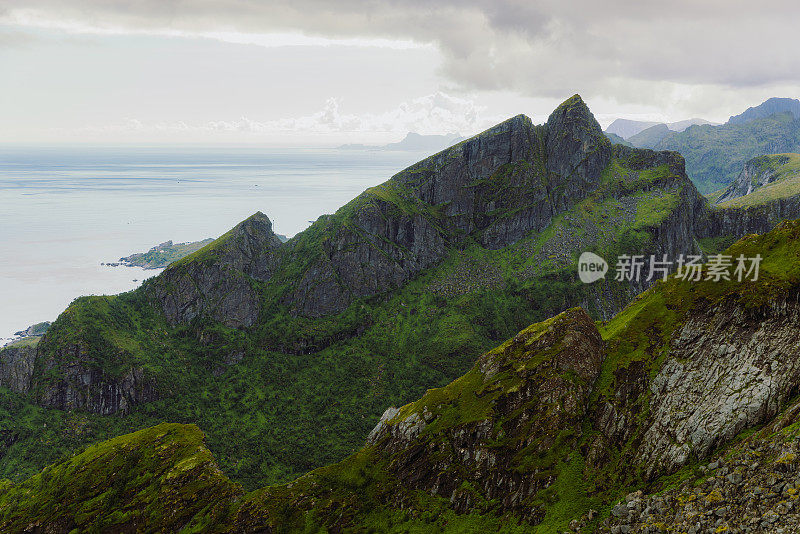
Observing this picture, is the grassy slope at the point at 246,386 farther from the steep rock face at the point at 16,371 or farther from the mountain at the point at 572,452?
the mountain at the point at 572,452

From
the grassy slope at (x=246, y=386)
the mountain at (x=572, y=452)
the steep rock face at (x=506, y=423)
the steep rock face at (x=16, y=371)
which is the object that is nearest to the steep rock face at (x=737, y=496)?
the mountain at (x=572, y=452)

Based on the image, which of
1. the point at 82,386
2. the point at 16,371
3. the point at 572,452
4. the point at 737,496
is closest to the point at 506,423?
the point at 572,452

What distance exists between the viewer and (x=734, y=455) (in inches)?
1608

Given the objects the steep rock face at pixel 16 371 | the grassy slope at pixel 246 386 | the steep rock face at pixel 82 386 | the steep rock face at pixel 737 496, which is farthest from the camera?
the steep rock face at pixel 16 371

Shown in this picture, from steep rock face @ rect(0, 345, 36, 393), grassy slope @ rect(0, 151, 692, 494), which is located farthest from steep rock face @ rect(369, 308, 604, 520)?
steep rock face @ rect(0, 345, 36, 393)

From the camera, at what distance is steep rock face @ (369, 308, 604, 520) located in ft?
205

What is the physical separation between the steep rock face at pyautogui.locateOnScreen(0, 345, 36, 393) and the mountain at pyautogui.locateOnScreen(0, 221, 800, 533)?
2916 inches

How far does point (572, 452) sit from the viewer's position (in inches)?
2341

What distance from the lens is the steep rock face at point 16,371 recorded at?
153 m

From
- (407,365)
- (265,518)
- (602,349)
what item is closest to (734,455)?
(602,349)

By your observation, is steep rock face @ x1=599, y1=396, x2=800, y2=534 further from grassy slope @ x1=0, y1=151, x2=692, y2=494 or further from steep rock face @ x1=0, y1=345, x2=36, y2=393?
steep rock face @ x1=0, y1=345, x2=36, y2=393

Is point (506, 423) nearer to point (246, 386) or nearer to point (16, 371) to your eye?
point (246, 386)

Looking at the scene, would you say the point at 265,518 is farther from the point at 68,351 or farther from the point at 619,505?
the point at 68,351

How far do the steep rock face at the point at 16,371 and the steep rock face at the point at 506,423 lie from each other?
152200 millimetres
